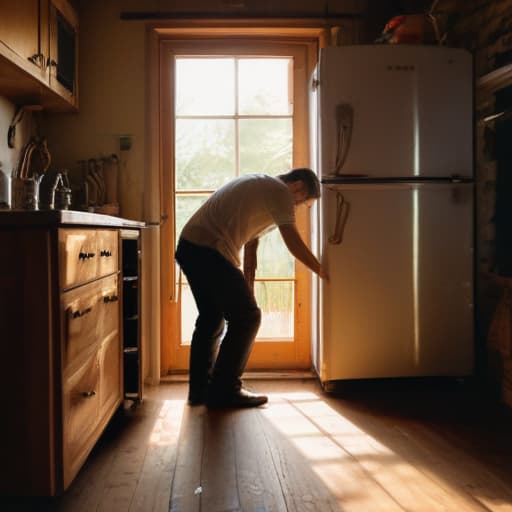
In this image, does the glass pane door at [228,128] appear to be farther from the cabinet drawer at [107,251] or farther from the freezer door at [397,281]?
the cabinet drawer at [107,251]

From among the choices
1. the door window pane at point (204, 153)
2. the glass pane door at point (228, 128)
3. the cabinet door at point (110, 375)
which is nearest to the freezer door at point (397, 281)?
the glass pane door at point (228, 128)

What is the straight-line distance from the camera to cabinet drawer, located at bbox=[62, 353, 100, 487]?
1337 mm

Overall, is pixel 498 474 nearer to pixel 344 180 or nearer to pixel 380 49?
pixel 344 180

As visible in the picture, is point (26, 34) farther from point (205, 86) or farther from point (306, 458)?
point (306, 458)

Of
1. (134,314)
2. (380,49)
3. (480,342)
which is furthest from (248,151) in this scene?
(480,342)

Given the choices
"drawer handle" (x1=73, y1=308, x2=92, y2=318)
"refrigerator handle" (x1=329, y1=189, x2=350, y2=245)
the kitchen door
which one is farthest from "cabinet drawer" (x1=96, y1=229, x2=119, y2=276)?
"refrigerator handle" (x1=329, y1=189, x2=350, y2=245)

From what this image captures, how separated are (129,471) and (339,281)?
1.23 metres

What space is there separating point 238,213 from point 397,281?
81cm

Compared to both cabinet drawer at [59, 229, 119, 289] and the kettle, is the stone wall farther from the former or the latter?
the kettle

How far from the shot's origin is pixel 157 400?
243cm

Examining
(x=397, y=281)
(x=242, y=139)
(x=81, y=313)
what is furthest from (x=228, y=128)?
(x=81, y=313)

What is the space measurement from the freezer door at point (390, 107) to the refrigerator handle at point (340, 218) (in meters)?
0.12

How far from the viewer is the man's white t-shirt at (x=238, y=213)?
2.21 m

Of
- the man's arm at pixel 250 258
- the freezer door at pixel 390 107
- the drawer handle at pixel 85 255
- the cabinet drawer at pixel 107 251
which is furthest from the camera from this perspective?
the man's arm at pixel 250 258
